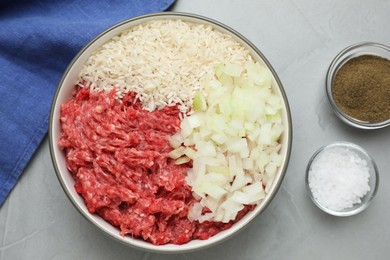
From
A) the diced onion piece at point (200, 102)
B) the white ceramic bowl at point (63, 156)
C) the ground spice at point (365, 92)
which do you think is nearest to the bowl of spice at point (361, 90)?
the ground spice at point (365, 92)

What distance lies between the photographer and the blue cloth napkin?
2365mm

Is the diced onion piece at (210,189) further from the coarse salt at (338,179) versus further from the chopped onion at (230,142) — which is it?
the coarse salt at (338,179)

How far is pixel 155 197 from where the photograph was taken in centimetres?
214

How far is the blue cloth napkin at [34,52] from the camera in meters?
2.37

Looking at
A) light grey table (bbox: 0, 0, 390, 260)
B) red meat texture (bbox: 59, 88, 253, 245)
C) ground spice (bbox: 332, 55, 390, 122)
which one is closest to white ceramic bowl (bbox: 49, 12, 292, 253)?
red meat texture (bbox: 59, 88, 253, 245)

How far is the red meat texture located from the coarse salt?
0.48m

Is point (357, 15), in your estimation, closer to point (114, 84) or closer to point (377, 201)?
point (377, 201)

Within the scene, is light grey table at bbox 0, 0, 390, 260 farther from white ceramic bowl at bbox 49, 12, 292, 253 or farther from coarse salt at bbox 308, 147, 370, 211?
white ceramic bowl at bbox 49, 12, 292, 253

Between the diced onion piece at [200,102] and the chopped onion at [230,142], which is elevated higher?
the diced onion piece at [200,102]

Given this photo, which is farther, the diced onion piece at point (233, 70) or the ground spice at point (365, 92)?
the ground spice at point (365, 92)

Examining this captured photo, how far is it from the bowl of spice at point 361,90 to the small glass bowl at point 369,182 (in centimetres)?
10

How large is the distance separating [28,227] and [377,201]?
154cm

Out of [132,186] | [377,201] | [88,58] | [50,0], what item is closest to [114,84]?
[88,58]

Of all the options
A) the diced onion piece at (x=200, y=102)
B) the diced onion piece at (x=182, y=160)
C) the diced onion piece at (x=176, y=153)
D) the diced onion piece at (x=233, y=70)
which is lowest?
the diced onion piece at (x=182, y=160)
